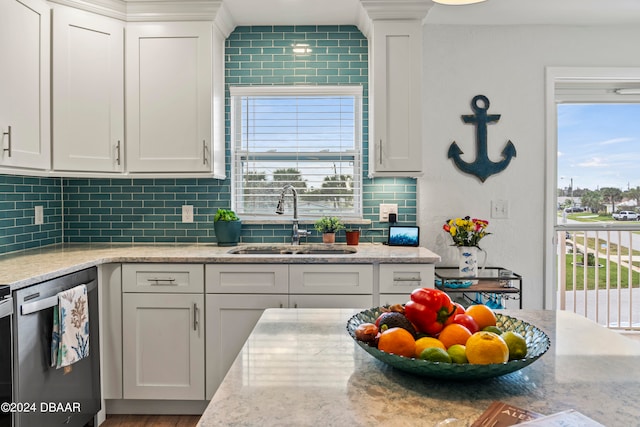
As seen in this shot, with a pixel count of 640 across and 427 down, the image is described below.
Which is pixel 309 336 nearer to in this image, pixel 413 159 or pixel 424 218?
pixel 413 159

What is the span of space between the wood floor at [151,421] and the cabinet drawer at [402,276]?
1363 mm

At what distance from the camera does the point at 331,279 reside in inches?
99.8

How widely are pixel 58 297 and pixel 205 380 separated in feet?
3.17

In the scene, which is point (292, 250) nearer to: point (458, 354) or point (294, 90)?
point (294, 90)

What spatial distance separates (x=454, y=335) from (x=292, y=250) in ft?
7.06

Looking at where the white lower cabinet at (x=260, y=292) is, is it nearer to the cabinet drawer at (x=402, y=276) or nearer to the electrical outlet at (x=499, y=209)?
the cabinet drawer at (x=402, y=276)

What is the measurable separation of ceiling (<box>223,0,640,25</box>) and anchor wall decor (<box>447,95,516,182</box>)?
56cm

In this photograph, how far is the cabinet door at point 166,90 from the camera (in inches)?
111

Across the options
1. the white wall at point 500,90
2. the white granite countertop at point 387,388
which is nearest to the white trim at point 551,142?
the white wall at point 500,90

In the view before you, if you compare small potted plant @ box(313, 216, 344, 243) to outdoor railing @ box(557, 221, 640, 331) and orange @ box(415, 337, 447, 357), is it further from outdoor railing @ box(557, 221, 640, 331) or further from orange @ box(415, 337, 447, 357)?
orange @ box(415, 337, 447, 357)

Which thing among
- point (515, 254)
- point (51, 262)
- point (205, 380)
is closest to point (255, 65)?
point (51, 262)

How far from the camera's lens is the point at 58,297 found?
2.01 meters

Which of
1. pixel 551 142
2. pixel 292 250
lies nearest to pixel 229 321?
pixel 292 250

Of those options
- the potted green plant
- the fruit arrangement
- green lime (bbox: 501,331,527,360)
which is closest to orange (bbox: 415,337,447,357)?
the fruit arrangement
